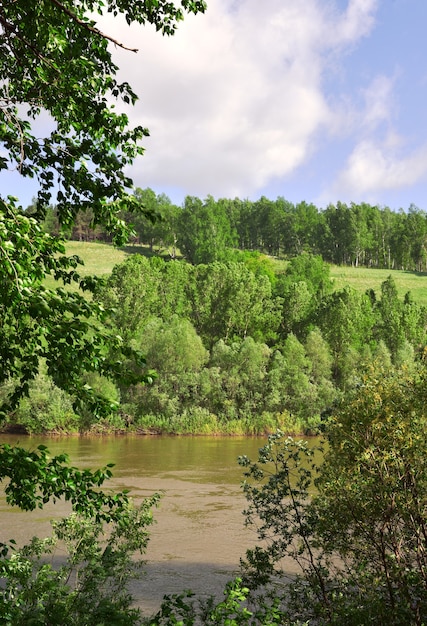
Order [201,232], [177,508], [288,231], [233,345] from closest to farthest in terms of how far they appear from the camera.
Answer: [177,508] < [233,345] < [201,232] < [288,231]

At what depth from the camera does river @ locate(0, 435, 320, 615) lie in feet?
46.9

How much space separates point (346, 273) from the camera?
102m

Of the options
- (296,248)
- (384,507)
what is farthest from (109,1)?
(296,248)

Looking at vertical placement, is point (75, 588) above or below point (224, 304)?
below

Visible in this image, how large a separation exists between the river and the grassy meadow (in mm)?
50218

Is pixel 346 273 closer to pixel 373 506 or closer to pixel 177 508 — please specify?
pixel 177 508

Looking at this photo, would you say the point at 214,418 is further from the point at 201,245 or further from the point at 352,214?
the point at 352,214

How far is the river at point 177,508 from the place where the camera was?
1430 centimetres

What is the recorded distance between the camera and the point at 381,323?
219ft

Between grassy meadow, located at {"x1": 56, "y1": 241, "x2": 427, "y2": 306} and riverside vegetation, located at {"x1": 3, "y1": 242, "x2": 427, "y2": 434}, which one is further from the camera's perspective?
grassy meadow, located at {"x1": 56, "y1": 241, "x2": 427, "y2": 306}

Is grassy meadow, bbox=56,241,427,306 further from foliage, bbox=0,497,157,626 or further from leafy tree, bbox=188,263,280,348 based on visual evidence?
foliage, bbox=0,497,157,626

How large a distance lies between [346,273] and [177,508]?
8507cm

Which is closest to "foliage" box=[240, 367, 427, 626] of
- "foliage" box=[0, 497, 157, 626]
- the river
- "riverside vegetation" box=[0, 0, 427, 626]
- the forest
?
"riverside vegetation" box=[0, 0, 427, 626]

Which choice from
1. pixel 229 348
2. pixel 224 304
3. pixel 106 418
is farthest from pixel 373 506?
pixel 224 304
